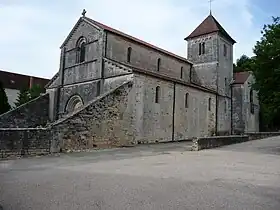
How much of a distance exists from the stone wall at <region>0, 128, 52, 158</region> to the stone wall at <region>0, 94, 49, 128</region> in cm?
1210

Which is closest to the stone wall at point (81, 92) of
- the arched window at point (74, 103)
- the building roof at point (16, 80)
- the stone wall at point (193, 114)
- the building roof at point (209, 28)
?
the arched window at point (74, 103)

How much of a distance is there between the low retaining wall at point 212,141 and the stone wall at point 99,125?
574 cm

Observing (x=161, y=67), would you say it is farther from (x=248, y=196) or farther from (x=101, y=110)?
(x=248, y=196)

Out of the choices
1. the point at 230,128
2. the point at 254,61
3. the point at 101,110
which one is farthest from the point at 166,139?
the point at 230,128

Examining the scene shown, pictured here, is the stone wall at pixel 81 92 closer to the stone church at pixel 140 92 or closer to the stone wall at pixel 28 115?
the stone church at pixel 140 92

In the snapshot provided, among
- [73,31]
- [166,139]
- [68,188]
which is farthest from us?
[73,31]

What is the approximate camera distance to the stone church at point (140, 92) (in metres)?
21.9

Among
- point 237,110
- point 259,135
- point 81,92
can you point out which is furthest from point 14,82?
point 259,135

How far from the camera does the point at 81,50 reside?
29578 millimetres

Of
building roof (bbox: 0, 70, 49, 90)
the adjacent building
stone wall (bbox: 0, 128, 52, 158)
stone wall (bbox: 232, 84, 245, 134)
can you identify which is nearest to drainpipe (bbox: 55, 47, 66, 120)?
stone wall (bbox: 0, 128, 52, 158)

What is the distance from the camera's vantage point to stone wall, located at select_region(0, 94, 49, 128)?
28375 millimetres

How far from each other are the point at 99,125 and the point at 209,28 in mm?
23493

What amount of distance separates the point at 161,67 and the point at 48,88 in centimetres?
1283

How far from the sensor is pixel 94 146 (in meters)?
21.1
